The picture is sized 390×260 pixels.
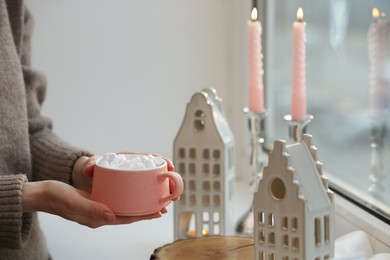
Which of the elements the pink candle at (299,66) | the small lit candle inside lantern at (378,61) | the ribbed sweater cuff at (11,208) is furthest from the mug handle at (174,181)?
the small lit candle inside lantern at (378,61)

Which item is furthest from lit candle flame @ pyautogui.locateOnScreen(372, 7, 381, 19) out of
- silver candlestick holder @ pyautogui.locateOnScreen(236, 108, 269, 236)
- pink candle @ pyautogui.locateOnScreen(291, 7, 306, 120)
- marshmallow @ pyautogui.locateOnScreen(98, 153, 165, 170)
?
marshmallow @ pyautogui.locateOnScreen(98, 153, 165, 170)

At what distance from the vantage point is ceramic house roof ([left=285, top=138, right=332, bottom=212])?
952 millimetres

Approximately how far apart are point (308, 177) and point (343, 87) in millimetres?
614

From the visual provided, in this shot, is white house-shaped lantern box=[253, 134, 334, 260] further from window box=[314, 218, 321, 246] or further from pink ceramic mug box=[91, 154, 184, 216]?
pink ceramic mug box=[91, 154, 184, 216]

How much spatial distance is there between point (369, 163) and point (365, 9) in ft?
0.99

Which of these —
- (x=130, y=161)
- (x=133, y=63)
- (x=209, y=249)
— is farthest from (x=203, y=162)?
(x=133, y=63)

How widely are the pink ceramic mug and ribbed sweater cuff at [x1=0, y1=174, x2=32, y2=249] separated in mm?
120

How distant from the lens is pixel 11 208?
1.05 m

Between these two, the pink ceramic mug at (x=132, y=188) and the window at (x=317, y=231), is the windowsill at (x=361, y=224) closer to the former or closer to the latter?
the window at (x=317, y=231)

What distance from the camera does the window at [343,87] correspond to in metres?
1.37

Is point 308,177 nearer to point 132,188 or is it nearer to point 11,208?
point 132,188

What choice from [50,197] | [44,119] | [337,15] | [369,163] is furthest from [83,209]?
[337,15]

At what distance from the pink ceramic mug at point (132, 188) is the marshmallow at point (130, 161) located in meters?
0.01

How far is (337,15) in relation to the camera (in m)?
1.53
